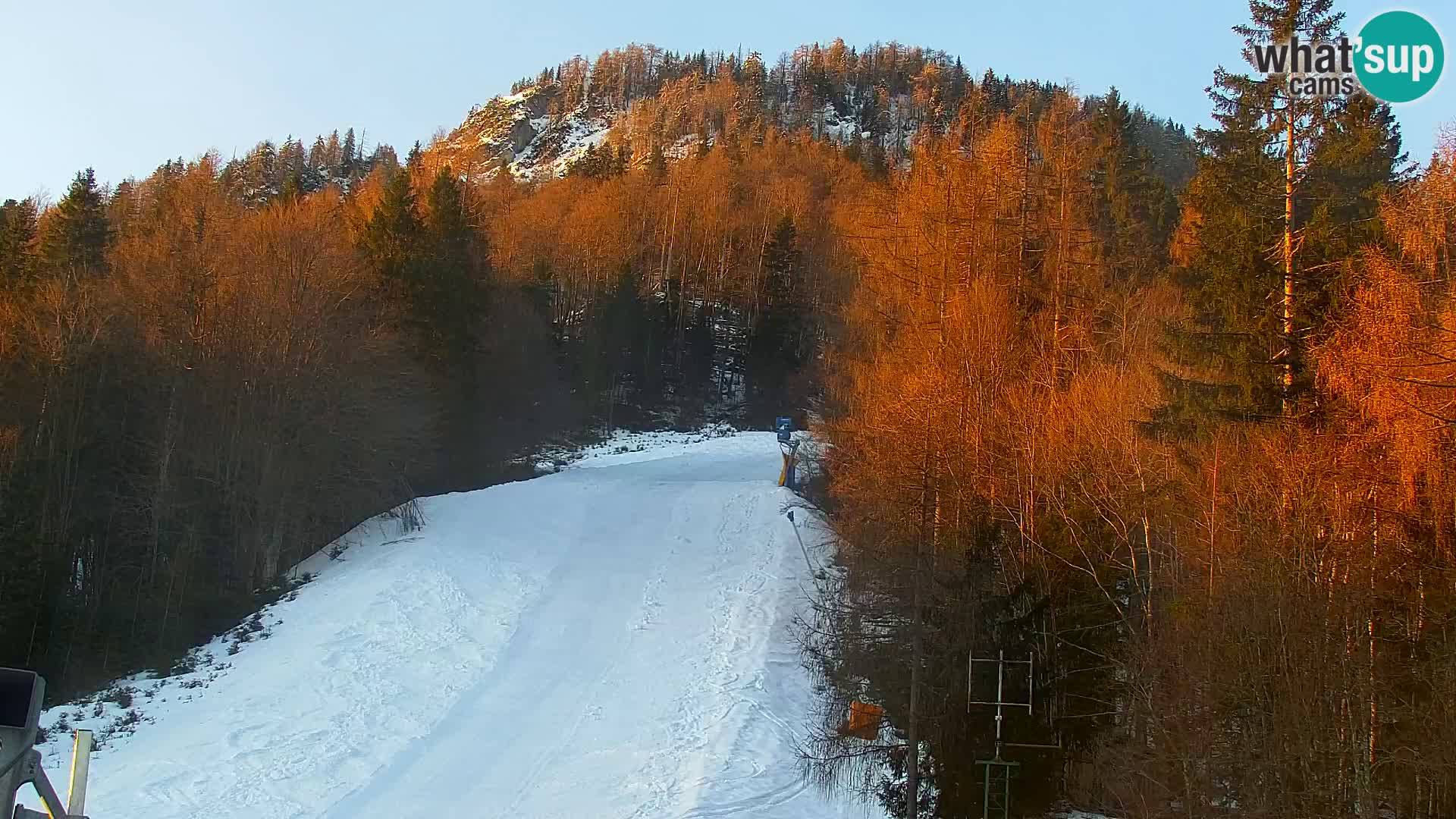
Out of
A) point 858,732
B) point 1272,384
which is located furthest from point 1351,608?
point 858,732

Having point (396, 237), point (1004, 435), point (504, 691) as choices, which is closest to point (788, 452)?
point (1004, 435)

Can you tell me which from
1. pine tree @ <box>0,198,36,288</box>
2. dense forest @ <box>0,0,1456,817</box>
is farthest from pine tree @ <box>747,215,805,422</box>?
pine tree @ <box>0,198,36,288</box>

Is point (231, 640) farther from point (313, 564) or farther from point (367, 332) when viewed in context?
point (367, 332)

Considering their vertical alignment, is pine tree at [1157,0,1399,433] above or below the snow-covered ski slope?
above

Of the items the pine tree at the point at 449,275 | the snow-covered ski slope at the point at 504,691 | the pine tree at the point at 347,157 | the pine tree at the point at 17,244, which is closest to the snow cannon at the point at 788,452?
the snow-covered ski slope at the point at 504,691

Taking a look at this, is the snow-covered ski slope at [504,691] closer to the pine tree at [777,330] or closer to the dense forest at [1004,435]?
the dense forest at [1004,435]

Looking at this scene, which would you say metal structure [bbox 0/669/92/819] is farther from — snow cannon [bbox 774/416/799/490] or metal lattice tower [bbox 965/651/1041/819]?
snow cannon [bbox 774/416/799/490]
